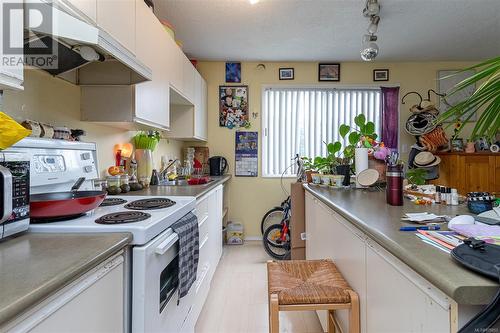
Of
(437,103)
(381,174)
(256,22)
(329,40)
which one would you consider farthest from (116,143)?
(437,103)

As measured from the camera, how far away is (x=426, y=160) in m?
3.46

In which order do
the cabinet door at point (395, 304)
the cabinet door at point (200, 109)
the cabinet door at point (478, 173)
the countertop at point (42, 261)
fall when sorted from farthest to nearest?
1. the cabinet door at point (478, 173)
2. the cabinet door at point (200, 109)
3. the cabinet door at point (395, 304)
4. the countertop at point (42, 261)

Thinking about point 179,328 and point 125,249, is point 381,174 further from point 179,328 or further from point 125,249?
point 125,249

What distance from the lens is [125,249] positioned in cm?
96

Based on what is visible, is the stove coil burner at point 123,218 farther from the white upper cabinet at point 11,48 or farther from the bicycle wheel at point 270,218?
the bicycle wheel at point 270,218

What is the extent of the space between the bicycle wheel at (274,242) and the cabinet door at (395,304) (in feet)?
7.61

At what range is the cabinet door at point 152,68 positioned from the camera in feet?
5.57

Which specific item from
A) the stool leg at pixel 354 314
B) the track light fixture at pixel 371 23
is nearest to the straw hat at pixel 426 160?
the track light fixture at pixel 371 23

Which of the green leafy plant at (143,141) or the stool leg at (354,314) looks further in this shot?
the green leafy plant at (143,141)

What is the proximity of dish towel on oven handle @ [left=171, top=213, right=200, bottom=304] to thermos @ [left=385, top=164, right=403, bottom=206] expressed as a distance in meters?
1.03

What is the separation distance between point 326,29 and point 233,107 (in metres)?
1.56

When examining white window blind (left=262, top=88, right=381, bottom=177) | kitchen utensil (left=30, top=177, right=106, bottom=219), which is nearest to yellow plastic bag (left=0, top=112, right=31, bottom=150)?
kitchen utensil (left=30, top=177, right=106, bottom=219)

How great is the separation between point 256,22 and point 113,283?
8.78 feet

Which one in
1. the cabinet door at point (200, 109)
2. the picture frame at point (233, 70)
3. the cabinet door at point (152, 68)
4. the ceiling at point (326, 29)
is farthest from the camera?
the picture frame at point (233, 70)
